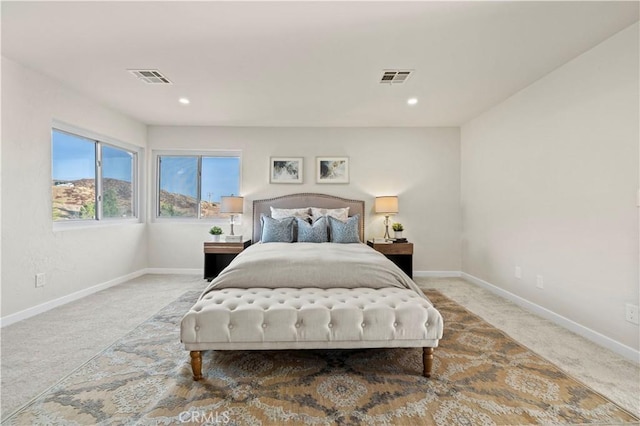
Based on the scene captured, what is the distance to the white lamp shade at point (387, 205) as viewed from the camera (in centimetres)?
446

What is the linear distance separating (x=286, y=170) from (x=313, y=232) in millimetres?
1316

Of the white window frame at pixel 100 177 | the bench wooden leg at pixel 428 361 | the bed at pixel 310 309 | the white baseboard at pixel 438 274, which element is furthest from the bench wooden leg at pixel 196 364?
the white baseboard at pixel 438 274

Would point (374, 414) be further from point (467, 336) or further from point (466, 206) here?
point (466, 206)

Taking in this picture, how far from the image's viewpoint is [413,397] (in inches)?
66.3

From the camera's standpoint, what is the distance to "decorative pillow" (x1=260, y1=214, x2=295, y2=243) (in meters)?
4.08

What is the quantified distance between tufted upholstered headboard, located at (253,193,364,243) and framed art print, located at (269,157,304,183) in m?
0.29

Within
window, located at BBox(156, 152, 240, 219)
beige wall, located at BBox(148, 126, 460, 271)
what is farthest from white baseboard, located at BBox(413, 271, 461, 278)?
window, located at BBox(156, 152, 240, 219)

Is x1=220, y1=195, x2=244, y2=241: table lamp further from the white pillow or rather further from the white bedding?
the white bedding

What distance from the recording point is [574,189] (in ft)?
8.73

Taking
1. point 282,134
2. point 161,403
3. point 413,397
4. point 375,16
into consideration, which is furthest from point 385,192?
point 161,403

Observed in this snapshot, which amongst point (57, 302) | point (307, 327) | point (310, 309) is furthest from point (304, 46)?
point (57, 302)

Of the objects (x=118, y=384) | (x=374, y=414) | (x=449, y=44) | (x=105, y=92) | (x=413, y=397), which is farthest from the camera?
(x=105, y=92)

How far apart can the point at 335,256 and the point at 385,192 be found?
8.03 ft

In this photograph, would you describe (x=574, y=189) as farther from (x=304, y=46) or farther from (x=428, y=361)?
(x=304, y=46)
